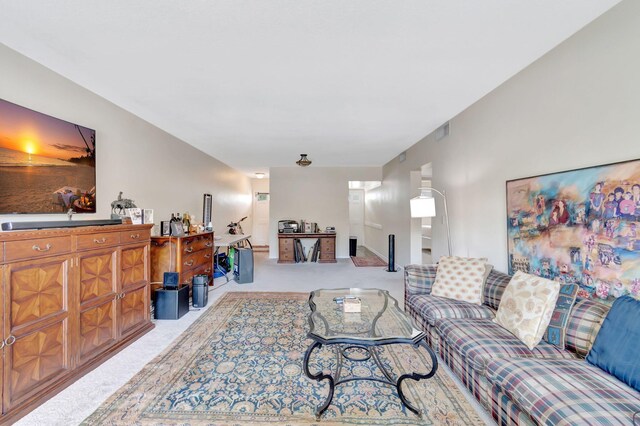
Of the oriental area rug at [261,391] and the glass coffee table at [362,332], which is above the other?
the glass coffee table at [362,332]

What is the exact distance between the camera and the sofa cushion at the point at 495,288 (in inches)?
93.0

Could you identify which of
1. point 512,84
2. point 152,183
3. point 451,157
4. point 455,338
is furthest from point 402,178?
point 152,183

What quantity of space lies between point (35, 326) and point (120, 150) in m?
2.09

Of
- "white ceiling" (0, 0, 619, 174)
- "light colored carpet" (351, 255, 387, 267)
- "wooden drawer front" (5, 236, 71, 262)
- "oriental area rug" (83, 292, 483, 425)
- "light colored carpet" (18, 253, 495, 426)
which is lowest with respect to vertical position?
"oriental area rug" (83, 292, 483, 425)

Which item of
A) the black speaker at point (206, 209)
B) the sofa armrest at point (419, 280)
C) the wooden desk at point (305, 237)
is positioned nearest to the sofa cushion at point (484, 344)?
the sofa armrest at point (419, 280)

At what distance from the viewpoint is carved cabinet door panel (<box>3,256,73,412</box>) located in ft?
5.34

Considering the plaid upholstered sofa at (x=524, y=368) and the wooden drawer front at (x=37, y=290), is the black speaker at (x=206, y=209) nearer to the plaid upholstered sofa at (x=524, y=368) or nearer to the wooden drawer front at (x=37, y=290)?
the wooden drawer front at (x=37, y=290)

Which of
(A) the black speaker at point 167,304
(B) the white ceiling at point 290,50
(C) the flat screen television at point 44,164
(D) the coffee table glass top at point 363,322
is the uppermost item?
(B) the white ceiling at point 290,50

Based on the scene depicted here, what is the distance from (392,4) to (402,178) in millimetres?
4256

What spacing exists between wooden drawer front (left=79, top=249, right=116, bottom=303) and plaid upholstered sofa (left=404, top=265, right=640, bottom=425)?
2.85 m

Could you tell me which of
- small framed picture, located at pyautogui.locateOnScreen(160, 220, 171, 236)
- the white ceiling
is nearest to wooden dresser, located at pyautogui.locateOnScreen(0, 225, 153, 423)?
small framed picture, located at pyautogui.locateOnScreen(160, 220, 171, 236)

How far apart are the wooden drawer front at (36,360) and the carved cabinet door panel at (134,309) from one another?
577 mm

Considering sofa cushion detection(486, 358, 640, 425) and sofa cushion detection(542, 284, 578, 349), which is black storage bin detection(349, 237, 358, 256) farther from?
sofa cushion detection(486, 358, 640, 425)

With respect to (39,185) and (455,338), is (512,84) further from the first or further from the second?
(39,185)
